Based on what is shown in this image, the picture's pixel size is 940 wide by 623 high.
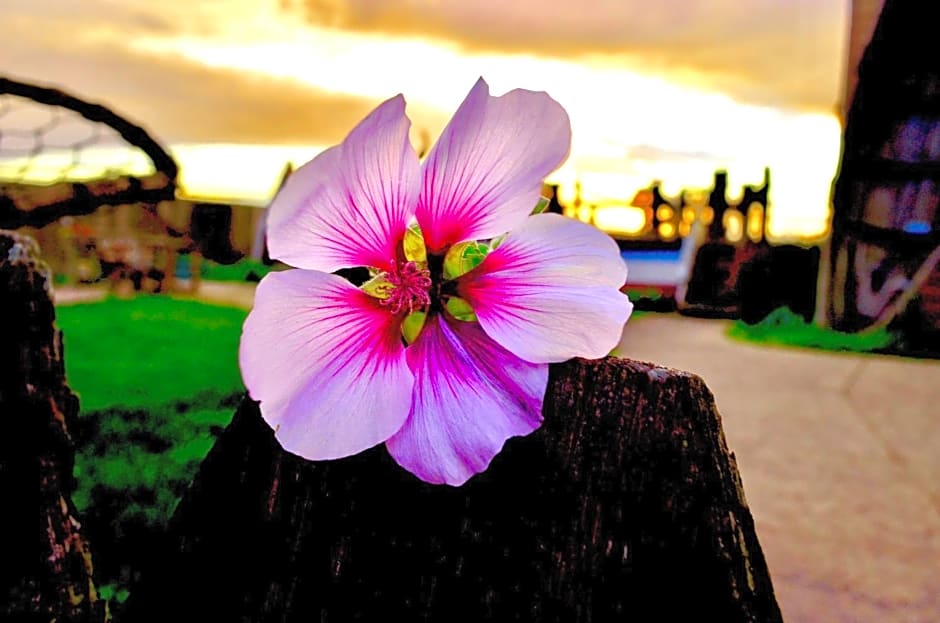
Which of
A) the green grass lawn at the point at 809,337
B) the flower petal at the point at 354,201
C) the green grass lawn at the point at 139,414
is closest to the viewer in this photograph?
the flower petal at the point at 354,201

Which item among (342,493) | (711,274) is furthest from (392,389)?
(711,274)

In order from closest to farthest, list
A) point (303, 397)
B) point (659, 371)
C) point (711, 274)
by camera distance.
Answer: point (303, 397) < point (659, 371) < point (711, 274)

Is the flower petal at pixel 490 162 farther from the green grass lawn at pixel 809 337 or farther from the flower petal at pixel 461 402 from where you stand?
the green grass lawn at pixel 809 337

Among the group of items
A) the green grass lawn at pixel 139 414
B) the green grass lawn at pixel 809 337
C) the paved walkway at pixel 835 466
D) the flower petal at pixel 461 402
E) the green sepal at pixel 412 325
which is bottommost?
the green grass lawn at pixel 809 337

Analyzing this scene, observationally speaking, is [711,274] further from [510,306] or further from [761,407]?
[510,306]

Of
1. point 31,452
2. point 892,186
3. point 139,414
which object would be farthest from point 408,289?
point 892,186

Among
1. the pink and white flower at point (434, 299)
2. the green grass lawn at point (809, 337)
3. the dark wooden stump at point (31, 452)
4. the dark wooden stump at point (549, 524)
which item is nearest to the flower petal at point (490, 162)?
the pink and white flower at point (434, 299)
